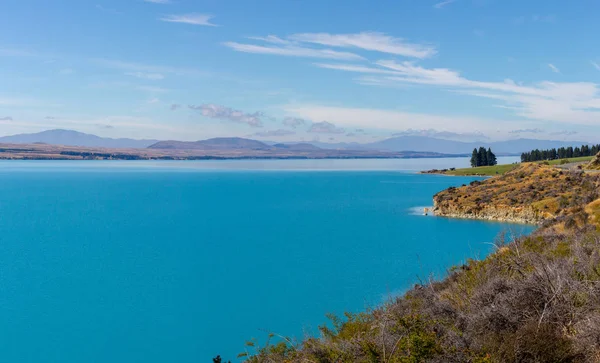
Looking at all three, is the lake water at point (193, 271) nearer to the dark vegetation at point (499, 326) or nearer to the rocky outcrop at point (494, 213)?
the rocky outcrop at point (494, 213)

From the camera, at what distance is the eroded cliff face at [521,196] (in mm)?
36469

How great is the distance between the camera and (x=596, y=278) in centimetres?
897

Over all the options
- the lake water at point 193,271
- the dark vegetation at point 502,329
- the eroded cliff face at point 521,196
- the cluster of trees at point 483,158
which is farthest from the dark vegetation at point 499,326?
the cluster of trees at point 483,158

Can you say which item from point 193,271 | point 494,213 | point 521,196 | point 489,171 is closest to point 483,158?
point 489,171

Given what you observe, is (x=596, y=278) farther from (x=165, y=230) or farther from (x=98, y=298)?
(x=165, y=230)

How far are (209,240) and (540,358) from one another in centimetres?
2743

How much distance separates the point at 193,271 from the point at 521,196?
29.8 m

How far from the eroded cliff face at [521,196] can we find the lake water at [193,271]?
2.50m

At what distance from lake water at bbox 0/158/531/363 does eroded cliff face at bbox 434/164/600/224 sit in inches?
98.5

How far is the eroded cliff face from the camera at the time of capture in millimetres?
36469

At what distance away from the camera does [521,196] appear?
41.6 m

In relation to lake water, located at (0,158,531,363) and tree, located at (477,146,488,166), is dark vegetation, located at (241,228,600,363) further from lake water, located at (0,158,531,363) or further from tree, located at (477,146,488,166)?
tree, located at (477,146,488,166)

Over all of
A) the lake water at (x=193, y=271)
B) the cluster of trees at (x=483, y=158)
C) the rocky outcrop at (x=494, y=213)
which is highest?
the cluster of trees at (x=483, y=158)

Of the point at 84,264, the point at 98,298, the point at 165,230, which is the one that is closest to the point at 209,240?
the point at 165,230
